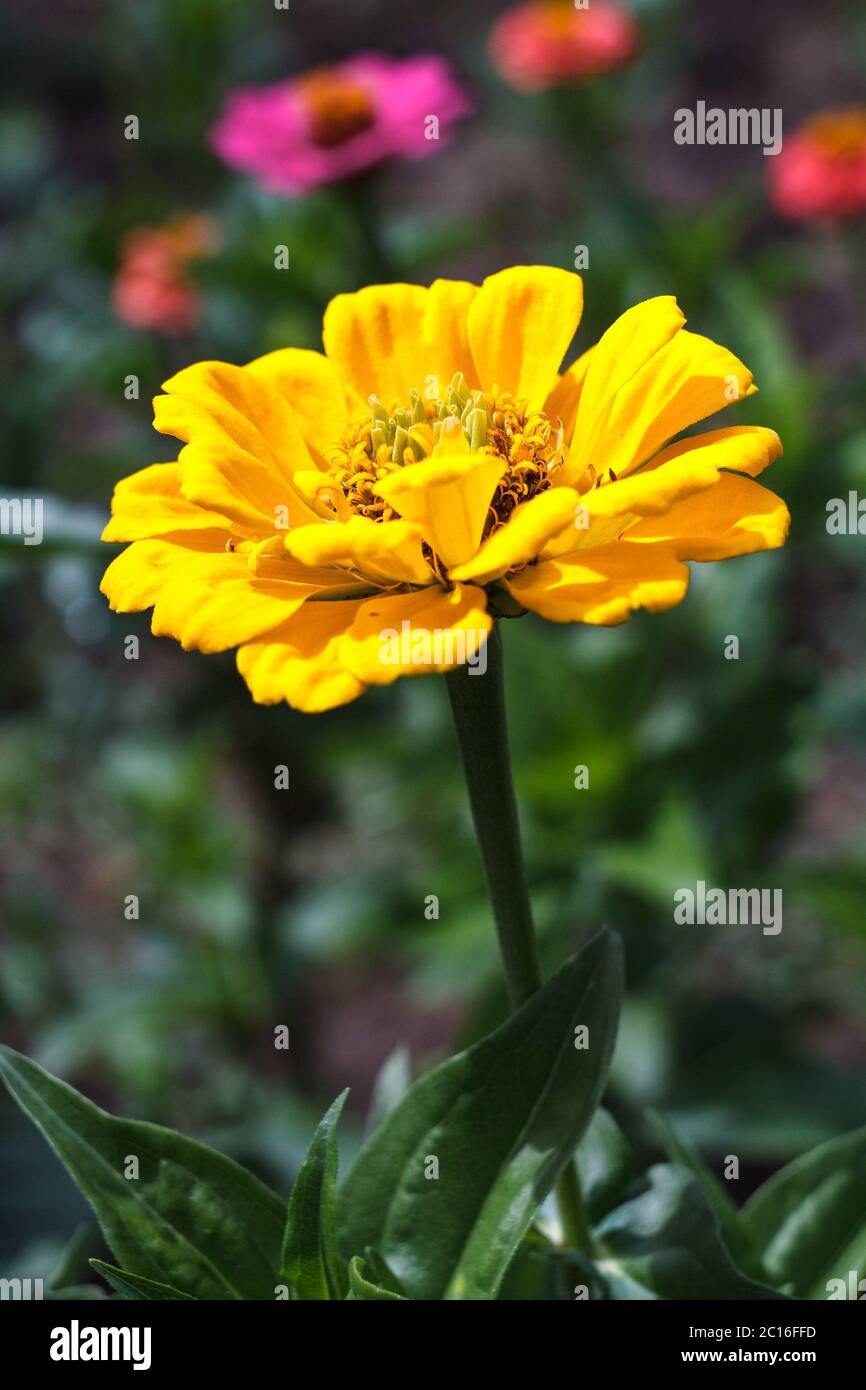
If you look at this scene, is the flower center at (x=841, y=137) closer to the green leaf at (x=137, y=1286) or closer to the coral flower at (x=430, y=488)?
the coral flower at (x=430, y=488)

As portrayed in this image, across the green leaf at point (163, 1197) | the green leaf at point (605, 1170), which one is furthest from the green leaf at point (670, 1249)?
the green leaf at point (163, 1197)

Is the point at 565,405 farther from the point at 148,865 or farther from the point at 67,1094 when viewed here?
the point at 148,865

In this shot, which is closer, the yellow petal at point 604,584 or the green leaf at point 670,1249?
the yellow petal at point 604,584

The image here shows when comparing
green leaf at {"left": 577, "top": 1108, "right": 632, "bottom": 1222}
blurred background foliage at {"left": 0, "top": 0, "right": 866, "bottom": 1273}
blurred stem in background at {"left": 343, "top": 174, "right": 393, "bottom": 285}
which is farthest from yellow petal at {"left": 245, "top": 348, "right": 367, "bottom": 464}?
blurred stem in background at {"left": 343, "top": 174, "right": 393, "bottom": 285}

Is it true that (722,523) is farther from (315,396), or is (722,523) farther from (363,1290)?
(363,1290)

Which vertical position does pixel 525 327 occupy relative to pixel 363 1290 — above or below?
above

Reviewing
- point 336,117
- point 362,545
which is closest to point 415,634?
point 362,545
